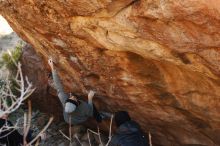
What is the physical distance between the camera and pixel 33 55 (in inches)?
335

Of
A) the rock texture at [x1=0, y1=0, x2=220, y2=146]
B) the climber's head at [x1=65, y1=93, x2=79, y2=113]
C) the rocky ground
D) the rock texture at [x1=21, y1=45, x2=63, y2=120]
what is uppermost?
the rock texture at [x1=0, y1=0, x2=220, y2=146]

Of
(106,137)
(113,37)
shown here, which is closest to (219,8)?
(113,37)

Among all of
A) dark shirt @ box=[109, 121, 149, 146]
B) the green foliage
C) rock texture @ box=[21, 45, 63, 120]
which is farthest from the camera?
the green foliage

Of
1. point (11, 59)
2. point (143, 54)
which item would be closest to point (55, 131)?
point (11, 59)

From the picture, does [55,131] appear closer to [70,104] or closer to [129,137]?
[70,104]

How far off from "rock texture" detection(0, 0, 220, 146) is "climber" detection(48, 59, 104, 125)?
0.77ft

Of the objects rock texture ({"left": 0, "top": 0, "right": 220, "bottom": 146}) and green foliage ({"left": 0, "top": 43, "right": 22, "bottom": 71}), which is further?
green foliage ({"left": 0, "top": 43, "right": 22, "bottom": 71})

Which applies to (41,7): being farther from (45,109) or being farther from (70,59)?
(45,109)

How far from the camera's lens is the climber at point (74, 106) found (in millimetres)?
6289

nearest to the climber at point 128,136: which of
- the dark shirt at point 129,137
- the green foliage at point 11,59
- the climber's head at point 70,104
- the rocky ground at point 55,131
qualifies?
the dark shirt at point 129,137

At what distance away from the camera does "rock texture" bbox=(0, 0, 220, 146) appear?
4.50 meters

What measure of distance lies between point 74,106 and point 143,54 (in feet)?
5.14

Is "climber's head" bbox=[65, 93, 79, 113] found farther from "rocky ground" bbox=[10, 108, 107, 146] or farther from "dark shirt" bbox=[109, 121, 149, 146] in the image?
"rocky ground" bbox=[10, 108, 107, 146]

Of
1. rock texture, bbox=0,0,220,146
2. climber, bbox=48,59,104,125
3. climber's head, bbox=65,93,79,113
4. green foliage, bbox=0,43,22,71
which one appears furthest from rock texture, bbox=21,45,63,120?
climber's head, bbox=65,93,79,113
